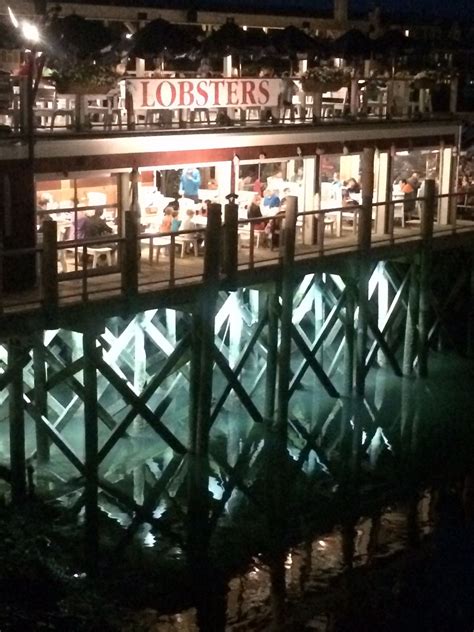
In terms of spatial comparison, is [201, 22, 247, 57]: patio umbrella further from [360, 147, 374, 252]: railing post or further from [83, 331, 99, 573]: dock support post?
[83, 331, 99, 573]: dock support post

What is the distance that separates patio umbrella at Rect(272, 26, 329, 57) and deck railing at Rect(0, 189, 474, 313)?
126 inches

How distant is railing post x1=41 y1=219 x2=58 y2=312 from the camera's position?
16734 millimetres

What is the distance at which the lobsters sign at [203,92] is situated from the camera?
20750 millimetres

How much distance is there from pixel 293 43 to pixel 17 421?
928cm

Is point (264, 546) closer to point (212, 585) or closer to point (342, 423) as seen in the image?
point (212, 585)

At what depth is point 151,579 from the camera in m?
16.5

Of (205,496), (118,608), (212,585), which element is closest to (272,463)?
(205,496)

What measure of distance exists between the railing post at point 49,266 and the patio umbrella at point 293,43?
781 centimetres

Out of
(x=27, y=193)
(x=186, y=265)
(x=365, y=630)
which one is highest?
(x=27, y=193)

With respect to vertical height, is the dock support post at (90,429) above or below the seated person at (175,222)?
below

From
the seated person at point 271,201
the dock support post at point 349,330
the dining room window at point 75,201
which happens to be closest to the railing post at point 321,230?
the dock support post at point 349,330

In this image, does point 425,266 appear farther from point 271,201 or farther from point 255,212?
point 255,212

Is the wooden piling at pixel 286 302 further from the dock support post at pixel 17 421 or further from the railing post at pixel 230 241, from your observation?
the dock support post at pixel 17 421

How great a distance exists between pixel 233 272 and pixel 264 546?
14.7 ft
